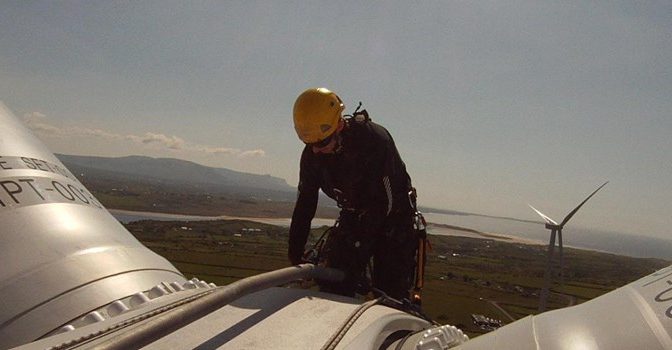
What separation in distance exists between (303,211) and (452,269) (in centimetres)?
7868

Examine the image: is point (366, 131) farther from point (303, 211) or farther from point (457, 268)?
point (457, 268)

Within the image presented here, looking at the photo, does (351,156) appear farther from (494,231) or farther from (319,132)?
(494,231)

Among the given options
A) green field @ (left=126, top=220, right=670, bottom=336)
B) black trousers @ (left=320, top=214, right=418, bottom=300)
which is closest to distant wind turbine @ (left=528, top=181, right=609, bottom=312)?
black trousers @ (left=320, top=214, right=418, bottom=300)

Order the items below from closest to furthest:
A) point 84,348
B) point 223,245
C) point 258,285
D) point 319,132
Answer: point 84,348 → point 258,285 → point 319,132 → point 223,245

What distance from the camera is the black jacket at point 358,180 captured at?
21.5ft

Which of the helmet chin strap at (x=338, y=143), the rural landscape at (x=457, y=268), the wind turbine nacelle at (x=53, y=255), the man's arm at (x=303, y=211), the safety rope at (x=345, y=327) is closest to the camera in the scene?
the safety rope at (x=345, y=327)

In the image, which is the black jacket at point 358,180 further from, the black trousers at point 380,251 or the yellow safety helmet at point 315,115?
the yellow safety helmet at point 315,115

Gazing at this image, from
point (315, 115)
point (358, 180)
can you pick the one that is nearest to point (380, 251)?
point (358, 180)

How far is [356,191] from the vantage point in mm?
6703

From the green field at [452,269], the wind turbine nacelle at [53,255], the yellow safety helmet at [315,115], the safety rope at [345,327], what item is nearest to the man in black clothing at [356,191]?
the yellow safety helmet at [315,115]

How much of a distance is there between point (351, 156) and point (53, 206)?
10.5 feet

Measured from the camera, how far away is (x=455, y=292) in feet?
200

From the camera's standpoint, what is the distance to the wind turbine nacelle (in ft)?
12.8

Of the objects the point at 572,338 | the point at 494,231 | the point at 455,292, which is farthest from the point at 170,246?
the point at 494,231
